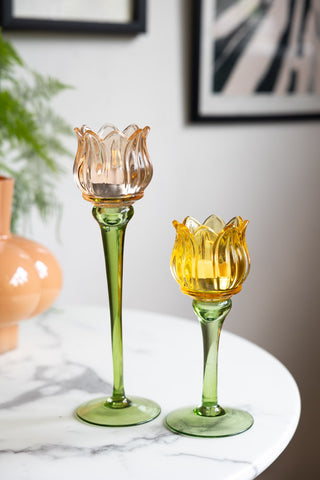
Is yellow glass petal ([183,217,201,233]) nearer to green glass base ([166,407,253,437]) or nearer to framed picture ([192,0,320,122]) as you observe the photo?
green glass base ([166,407,253,437])

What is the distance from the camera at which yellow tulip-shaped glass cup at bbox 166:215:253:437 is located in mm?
721

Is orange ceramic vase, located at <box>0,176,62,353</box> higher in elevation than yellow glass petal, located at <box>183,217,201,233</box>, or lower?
lower

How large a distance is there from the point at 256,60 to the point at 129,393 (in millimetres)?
1173

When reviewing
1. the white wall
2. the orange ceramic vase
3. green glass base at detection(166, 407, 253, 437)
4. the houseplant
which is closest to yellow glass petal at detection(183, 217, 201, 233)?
green glass base at detection(166, 407, 253, 437)

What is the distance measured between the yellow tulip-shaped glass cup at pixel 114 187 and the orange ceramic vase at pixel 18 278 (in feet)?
0.78

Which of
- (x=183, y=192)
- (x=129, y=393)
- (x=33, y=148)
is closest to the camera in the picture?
(x=129, y=393)

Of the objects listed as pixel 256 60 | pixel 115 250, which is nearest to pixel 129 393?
pixel 115 250

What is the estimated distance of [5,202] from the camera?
1019 millimetres

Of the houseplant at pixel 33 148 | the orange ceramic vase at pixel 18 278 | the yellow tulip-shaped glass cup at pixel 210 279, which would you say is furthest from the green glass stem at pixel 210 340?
the houseplant at pixel 33 148

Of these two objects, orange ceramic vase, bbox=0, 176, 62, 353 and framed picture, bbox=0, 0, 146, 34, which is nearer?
orange ceramic vase, bbox=0, 176, 62, 353

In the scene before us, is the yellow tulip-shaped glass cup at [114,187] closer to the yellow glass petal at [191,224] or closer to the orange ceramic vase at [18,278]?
the yellow glass petal at [191,224]

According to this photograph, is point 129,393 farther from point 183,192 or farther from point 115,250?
point 183,192

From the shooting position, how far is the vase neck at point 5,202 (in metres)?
1.01

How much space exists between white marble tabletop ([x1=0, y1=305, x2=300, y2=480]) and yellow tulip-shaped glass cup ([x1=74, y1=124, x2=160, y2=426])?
3 centimetres
